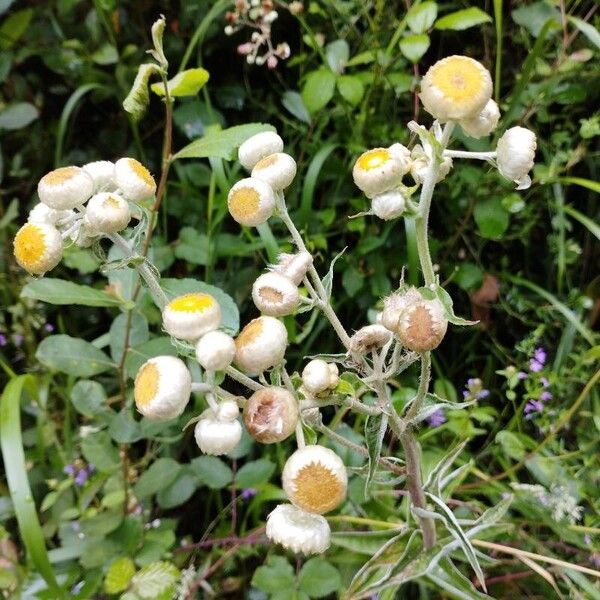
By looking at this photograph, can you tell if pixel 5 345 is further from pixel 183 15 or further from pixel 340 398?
pixel 340 398

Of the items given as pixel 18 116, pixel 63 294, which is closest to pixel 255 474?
pixel 63 294

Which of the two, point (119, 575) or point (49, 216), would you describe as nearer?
point (49, 216)

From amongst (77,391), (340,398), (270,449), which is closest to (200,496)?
(270,449)

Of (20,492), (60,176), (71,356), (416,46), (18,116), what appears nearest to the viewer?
(60,176)

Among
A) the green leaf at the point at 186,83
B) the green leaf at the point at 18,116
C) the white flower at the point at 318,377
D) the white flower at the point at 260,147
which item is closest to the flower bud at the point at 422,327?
the white flower at the point at 318,377

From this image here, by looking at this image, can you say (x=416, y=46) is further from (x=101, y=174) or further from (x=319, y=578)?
(x=319, y=578)
